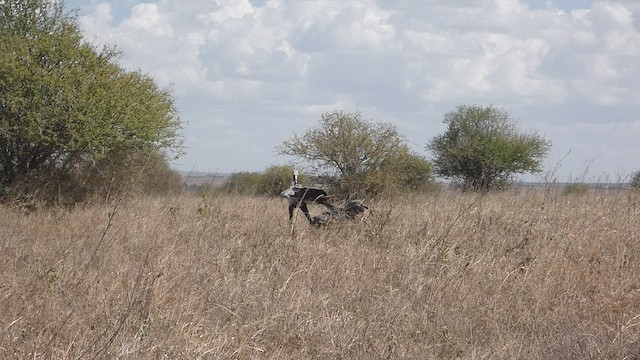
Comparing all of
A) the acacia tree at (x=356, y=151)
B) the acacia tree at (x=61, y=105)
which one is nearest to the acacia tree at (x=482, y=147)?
the acacia tree at (x=356, y=151)

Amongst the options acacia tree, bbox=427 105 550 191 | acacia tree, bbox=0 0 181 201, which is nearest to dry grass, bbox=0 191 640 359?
Answer: acacia tree, bbox=0 0 181 201

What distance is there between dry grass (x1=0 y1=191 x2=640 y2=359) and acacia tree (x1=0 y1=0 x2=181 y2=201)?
510cm

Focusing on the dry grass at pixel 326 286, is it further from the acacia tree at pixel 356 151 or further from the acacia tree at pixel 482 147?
the acacia tree at pixel 482 147

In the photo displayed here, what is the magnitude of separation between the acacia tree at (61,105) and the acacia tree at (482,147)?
781 inches

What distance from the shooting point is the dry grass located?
5.50 metres

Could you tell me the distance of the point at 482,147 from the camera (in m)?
36.0

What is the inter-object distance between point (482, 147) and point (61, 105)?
24465mm

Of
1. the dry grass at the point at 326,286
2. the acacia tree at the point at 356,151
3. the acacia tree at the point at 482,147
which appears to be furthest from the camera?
the acacia tree at the point at 482,147

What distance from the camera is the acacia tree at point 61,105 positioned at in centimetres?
1499

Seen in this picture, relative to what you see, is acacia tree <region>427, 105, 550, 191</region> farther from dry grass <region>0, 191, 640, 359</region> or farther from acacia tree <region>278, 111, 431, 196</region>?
dry grass <region>0, 191, 640, 359</region>

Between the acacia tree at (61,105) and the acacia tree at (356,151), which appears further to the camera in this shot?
the acacia tree at (356,151)

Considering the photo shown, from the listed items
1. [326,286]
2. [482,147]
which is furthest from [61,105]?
[482,147]

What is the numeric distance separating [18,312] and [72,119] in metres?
10.1

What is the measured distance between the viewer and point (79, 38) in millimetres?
16531
